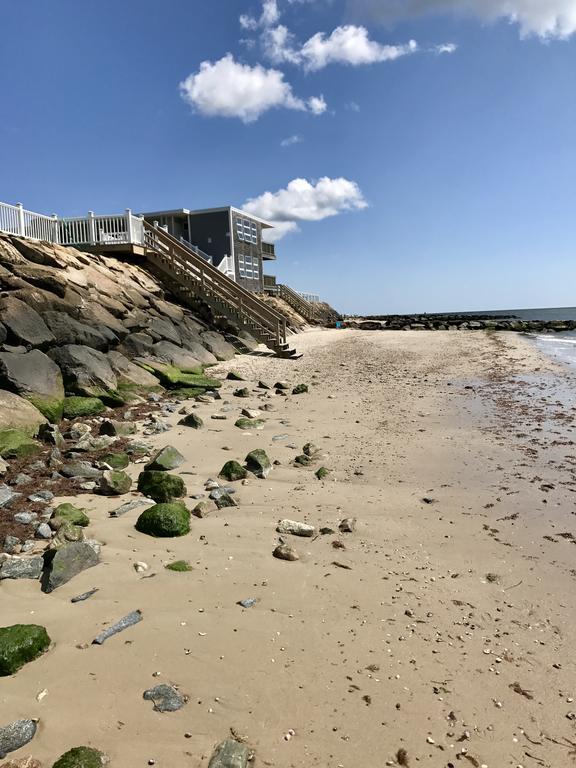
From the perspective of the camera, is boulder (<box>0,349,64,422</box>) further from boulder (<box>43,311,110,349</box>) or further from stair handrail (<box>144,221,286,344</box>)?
stair handrail (<box>144,221,286,344</box>)

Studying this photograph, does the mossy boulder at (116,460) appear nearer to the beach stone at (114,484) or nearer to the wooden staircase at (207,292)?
the beach stone at (114,484)

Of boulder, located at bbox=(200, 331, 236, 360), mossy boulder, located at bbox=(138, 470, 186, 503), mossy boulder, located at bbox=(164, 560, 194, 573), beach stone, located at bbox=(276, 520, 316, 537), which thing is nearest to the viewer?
mossy boulder, located at bbox=(164, 560, 194, 573)

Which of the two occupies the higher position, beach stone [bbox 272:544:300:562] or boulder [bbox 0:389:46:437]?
boulder [bbox 0:389:46:437]

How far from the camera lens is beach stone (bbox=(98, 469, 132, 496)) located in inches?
218

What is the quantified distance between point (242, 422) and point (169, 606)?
533 cm

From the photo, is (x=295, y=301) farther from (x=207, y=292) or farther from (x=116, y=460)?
(x=116, y=460)

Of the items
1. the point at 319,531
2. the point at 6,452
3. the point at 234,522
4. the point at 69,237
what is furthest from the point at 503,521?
the point at 69,237

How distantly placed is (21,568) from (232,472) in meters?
2.74

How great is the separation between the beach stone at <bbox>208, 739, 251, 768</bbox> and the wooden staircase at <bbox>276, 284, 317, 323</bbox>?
Result: 148 ft

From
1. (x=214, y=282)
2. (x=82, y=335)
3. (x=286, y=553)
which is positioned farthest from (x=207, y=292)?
(x=286, y=553)

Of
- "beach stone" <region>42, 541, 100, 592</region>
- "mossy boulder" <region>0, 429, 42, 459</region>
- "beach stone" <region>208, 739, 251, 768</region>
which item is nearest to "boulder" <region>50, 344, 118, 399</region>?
"mossy boulder" <region>0, 429, 42, 459</region>

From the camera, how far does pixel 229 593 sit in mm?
3732

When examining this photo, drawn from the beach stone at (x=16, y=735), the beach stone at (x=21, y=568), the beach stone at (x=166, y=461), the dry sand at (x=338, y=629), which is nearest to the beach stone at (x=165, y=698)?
the dry sand at (x=338, y=629)

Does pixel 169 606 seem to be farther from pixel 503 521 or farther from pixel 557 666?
pixel 503 521
